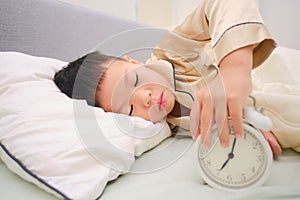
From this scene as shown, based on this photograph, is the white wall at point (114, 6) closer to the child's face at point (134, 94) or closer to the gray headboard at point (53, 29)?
the gray headboard at point (53, 29)

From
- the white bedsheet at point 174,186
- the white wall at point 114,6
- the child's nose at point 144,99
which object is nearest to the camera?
the white bedsheet at point 174,186

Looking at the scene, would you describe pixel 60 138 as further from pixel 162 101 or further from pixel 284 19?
pixel 284 19

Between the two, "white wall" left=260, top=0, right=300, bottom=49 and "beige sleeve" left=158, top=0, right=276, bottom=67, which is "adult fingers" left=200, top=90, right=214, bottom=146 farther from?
"white wall" left=260, top=0, right=300, bottom=49

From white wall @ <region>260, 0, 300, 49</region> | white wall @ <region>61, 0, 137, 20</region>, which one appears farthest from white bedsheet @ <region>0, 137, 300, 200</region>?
white wall @ <region>260, 0, 300, 49</region>

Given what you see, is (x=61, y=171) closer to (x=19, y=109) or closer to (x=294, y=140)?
(x=19, y=109)

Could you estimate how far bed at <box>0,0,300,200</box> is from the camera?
0.38 metres

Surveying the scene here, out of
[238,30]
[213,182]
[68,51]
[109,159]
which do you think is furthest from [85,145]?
[68,51]

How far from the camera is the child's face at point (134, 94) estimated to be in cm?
64

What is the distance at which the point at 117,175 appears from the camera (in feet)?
1.44

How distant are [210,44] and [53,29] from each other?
1.71 feet

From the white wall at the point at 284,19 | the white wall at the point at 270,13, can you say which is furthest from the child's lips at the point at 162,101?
the white wall at the point at 284,19

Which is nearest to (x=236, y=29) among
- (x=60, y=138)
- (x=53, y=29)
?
(x=60, y=138)

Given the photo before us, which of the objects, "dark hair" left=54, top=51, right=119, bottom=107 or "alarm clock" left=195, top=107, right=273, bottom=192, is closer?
"alarm clock" left=195, top=107, right=273, bottom=192

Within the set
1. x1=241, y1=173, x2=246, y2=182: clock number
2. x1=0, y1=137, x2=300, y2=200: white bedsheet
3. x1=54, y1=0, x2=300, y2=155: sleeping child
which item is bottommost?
x1=0, y1=137, x2=300, y2=200: white bedsheet
